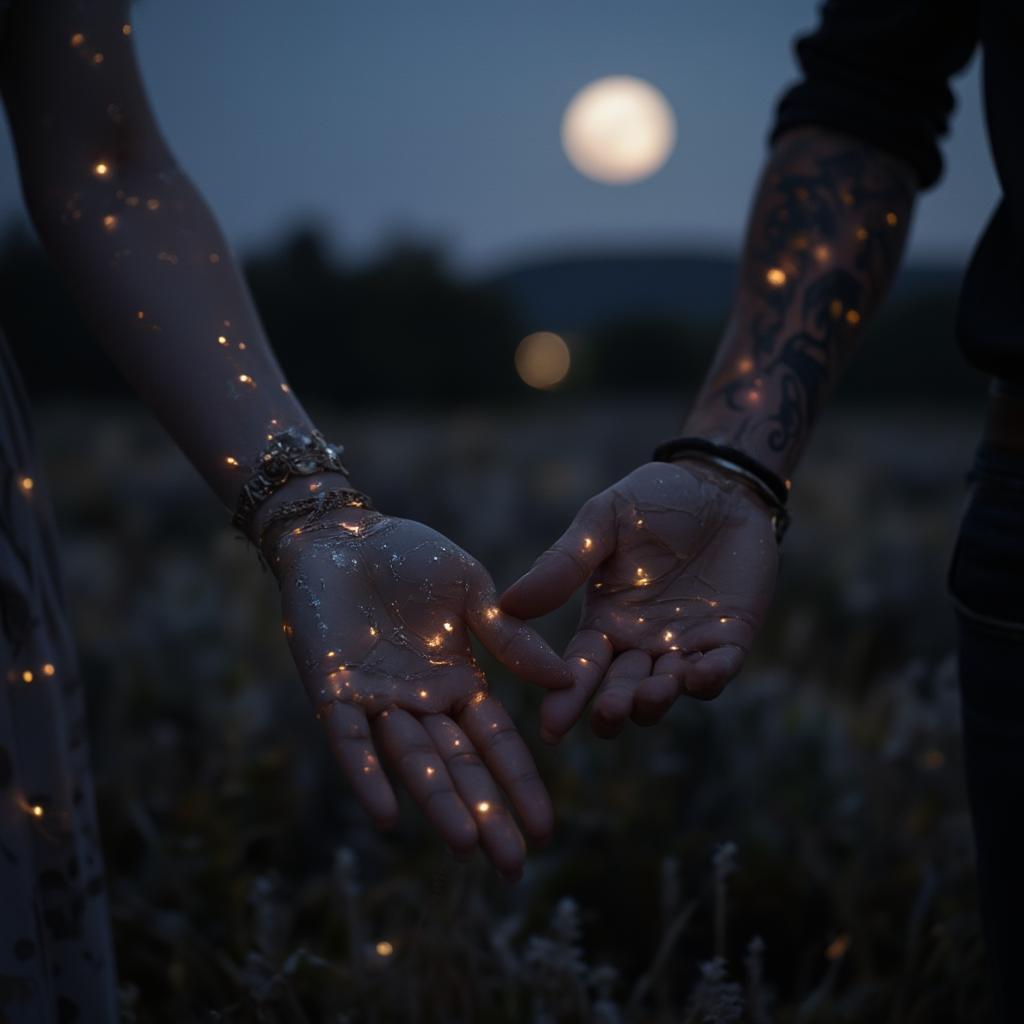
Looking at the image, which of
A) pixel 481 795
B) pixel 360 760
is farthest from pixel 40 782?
pixel 481 795

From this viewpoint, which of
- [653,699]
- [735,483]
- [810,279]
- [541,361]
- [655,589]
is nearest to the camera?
[653,699]

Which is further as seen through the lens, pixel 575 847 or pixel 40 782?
pixel 575 847

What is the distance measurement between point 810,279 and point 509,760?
1.08m

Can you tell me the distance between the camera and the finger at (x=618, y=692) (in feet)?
4.47

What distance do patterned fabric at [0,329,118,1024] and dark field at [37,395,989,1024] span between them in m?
0.37

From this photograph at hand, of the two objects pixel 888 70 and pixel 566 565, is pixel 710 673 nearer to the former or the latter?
pixel 566 565

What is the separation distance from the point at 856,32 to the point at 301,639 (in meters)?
1.38

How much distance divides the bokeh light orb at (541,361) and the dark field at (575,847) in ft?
46.7

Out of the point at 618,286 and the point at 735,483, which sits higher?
the point at 618,286

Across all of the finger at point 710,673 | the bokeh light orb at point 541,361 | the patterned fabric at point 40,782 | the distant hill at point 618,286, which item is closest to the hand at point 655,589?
the finger at point 710,673

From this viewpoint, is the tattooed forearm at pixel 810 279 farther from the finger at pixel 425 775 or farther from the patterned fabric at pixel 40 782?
the patterned fabric at pixel 40 782

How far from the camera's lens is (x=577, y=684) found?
1442mm

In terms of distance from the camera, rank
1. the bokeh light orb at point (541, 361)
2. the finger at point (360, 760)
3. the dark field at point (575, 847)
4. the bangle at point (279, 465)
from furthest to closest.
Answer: the bokeh light orb at point (541, 361)
the dark field at point (575, 847)
the bangle at point (279, 465)
the finger at point (360, 760)

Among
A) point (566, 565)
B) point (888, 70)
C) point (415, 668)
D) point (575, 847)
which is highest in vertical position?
point (888, 70)
